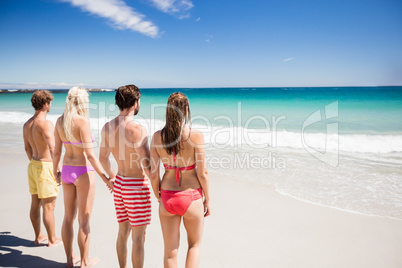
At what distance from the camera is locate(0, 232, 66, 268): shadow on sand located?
114 inches

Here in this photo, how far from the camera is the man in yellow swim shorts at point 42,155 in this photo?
9.90ft

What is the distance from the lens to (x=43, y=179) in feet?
10.1

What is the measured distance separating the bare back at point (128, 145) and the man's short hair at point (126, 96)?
130 millimetres

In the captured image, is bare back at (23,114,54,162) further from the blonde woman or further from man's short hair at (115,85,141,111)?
man's short hair at (115,85,141,111)

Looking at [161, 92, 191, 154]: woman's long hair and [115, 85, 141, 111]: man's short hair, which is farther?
[115, 85, 141, 111]: man's short hair

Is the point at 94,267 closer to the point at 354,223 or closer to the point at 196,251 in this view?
the point at 196,251

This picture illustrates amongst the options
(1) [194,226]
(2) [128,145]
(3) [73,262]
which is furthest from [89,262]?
(2) [128,145]

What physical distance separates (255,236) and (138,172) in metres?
2.17

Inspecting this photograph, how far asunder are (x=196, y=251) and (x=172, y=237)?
0.29 m

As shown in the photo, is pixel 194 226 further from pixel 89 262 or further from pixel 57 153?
pixel 57 153

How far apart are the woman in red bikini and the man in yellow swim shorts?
1.72 m

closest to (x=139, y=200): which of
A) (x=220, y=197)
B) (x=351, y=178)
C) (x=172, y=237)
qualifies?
(x=172, y=237)

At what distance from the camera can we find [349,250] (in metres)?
3.19

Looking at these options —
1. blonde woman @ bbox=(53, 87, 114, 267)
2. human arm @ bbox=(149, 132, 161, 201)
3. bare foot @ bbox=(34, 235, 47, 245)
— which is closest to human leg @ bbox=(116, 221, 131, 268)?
blonde woman @ bbox=(53, 87, 114, 267)
